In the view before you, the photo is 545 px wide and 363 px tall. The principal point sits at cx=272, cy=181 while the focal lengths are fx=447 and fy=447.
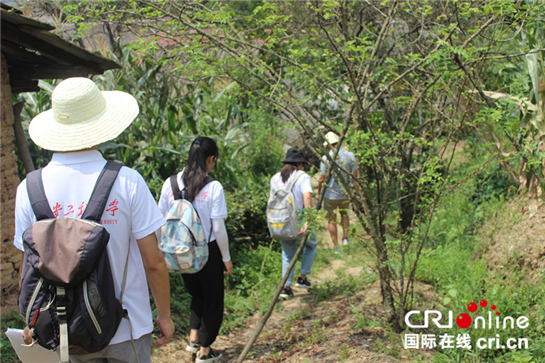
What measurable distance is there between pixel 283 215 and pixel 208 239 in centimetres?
119

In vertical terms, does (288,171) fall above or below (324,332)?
above

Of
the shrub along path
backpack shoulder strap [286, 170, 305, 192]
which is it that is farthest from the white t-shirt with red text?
backpack shoulder strap [286, 170, 305, 192]

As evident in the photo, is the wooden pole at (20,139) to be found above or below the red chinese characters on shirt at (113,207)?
above

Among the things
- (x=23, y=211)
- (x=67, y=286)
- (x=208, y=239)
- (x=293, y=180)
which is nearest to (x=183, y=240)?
(x=208, y=239)

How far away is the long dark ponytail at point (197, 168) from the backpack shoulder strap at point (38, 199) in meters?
1.53

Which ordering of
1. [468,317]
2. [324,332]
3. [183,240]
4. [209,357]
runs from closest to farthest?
[183,240]
[468,317]
[209,357]
[324,332]

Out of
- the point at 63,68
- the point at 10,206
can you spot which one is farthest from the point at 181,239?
the point at 63,68

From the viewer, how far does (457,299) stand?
11.6 feet

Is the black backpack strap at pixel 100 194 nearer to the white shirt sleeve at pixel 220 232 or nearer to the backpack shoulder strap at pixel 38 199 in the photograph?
the backpack shoulder strap at pixel 38 199

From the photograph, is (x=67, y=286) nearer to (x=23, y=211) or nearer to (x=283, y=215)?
(x=23, y=211)

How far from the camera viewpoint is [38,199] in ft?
5.90

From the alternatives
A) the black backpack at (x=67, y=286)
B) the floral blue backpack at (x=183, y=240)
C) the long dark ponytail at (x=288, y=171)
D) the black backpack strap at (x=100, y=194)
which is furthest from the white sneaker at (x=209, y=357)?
the black backpack strap at (x=100, y=194)

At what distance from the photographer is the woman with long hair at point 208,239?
3340 mm

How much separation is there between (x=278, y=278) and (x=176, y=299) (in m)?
1.17
